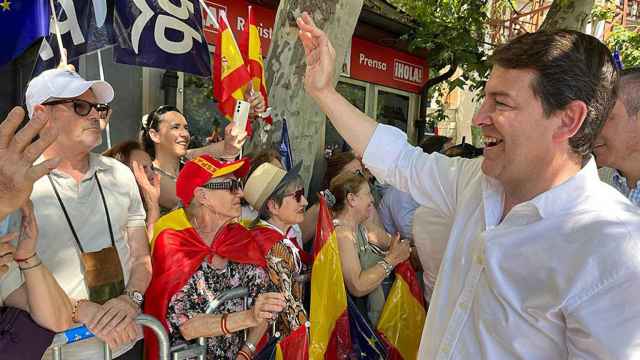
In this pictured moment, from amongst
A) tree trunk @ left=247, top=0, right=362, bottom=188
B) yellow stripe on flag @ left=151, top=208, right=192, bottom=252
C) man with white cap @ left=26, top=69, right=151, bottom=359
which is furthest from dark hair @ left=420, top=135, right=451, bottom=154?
man with white cap @ left=26, top=69, right=151, bottom=359

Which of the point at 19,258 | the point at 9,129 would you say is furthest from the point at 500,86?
the point at 19,258

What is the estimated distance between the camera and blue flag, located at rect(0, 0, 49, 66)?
380cm

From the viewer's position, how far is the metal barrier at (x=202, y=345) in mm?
2309

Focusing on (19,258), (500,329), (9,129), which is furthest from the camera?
(19,258)

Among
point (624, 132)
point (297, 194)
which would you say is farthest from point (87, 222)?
point (624, 132)

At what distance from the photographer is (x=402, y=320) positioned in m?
3.17

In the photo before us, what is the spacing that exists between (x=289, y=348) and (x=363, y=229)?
1074 millimetres

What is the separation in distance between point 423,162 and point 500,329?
71 cm

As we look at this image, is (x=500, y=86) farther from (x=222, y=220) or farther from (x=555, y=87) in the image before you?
(x=222, y=220)

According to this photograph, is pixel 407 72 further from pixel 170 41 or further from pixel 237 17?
pixel 170 41

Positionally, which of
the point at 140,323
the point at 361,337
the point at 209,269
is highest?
the point at 209,269

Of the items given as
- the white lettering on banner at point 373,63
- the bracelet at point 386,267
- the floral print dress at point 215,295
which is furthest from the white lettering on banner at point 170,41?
the white lettering on banner at point 373,63

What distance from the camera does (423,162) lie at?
78.5 inches

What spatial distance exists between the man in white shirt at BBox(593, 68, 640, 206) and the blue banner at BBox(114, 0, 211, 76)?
2809mm
